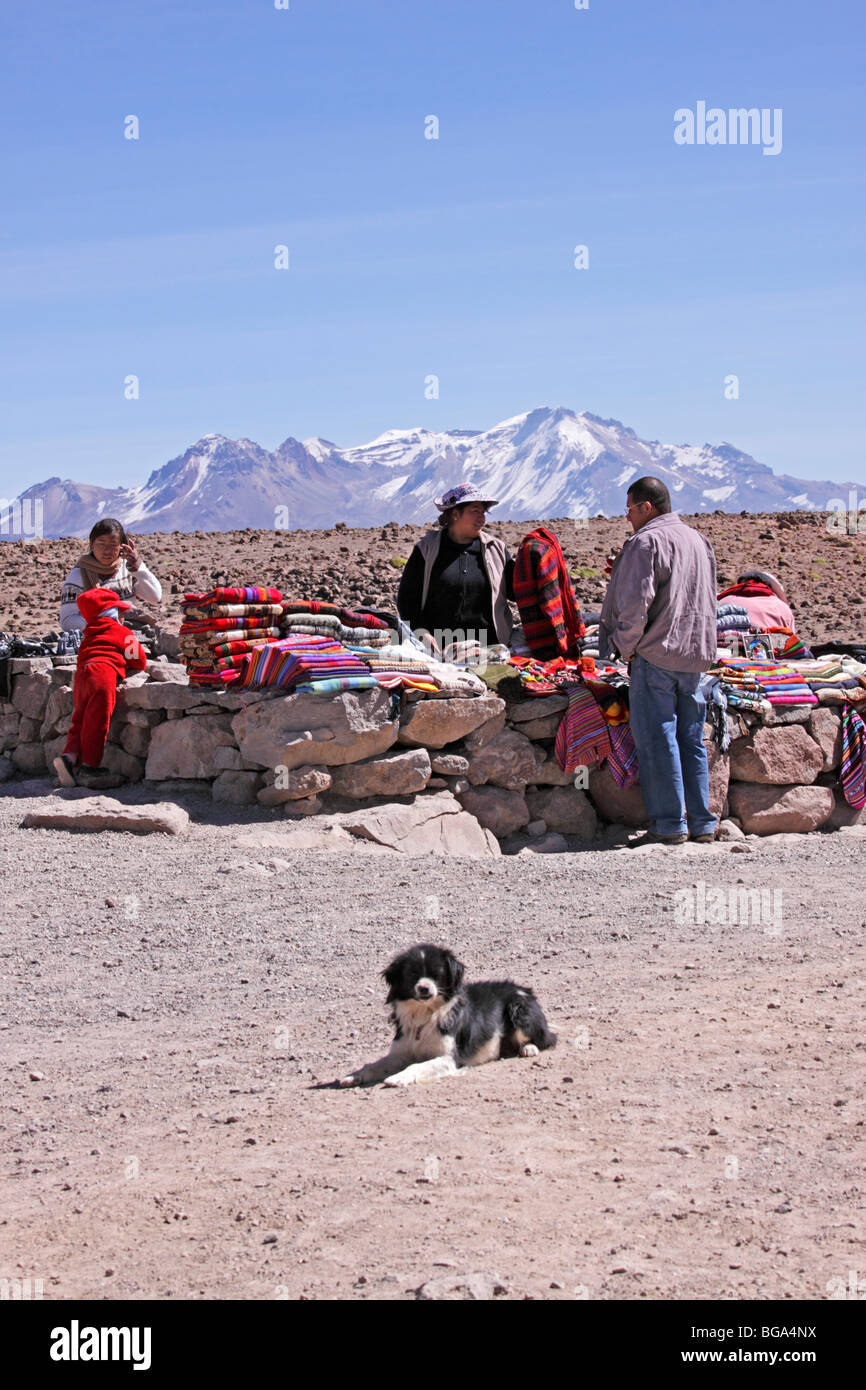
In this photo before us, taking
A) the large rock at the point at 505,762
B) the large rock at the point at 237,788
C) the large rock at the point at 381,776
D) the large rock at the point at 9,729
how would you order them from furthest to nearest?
the large rock at the point at 9,729 < the large rock at the point at 505,762 < the large rock at the point at 237,788 < the large rock at the point at 381,776

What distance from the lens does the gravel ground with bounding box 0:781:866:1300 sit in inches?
129

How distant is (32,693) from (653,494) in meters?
4.40

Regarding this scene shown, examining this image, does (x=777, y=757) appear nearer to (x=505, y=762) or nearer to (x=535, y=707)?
(x=535, y=707)

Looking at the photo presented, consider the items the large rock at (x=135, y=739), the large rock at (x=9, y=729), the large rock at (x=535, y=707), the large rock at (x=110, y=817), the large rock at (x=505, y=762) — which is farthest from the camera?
the large rock at (x=9, y=729)

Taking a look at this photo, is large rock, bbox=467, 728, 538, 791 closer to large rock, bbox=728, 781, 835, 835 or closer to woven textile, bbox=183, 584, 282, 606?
large rock, bbox=728, 781, 835, 835

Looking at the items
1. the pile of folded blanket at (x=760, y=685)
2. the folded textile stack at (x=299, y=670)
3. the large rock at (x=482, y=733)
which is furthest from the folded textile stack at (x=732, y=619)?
the folded textile stack at (x=299, y=670)

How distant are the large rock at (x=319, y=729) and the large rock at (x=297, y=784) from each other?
0.21ft

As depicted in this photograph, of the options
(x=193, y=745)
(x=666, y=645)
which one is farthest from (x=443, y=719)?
(x=193, y=745)

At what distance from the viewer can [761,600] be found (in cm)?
1059

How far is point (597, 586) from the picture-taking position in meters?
22.5

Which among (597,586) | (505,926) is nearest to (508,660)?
(505,926)

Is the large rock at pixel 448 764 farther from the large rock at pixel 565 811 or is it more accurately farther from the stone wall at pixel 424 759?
the large rock at pixel 565 811

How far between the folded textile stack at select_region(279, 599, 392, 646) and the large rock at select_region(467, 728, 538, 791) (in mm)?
1001

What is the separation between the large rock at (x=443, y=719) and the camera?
835 centimetres
